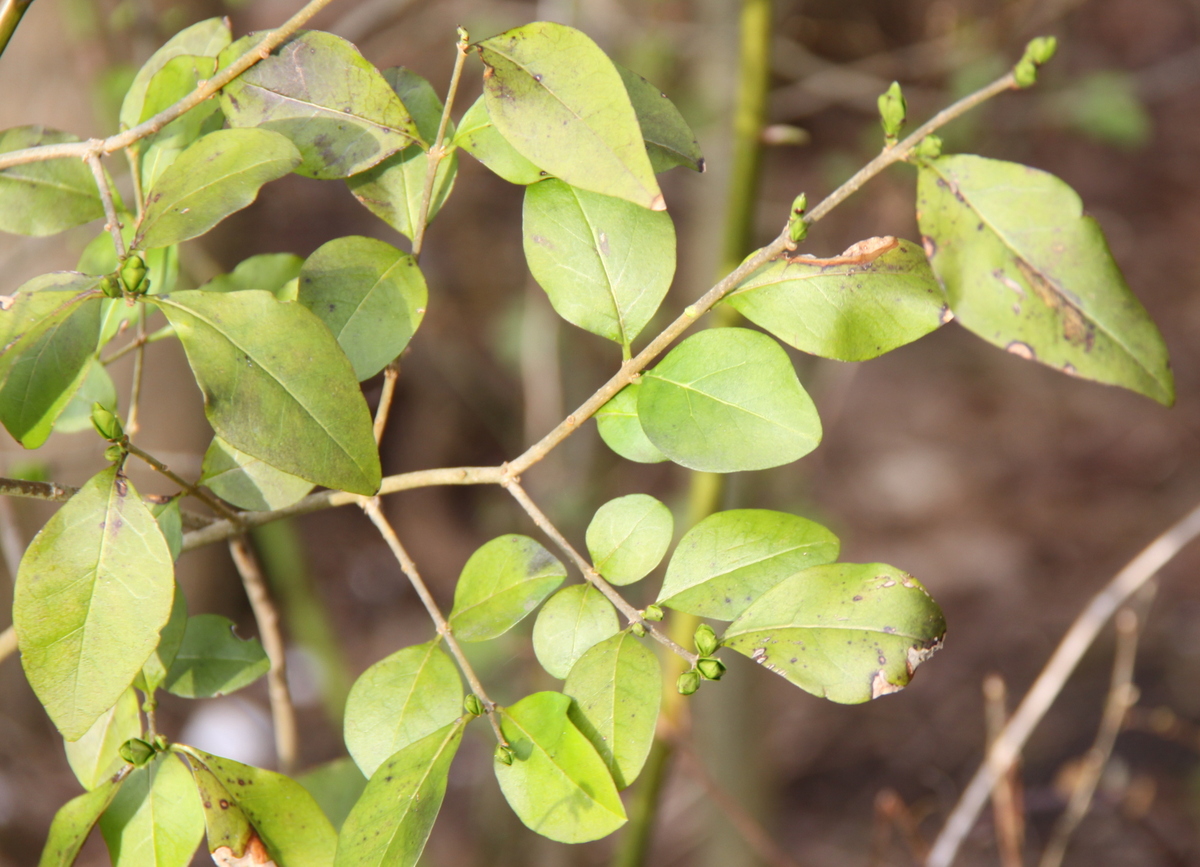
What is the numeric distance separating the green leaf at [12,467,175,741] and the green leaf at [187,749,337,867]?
0.11m

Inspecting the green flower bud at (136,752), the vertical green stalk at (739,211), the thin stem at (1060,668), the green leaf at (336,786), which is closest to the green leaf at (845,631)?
the green flower bud at (136,752)

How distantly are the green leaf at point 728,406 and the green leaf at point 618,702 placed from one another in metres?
0.11

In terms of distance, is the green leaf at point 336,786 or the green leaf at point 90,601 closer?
the green leaf at point 90,601

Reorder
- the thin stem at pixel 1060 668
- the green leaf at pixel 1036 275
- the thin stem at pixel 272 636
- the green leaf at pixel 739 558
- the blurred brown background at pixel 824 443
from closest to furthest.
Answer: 1. the green leaf at pixel 1036 275
2. the green leaf at pixel 739 558
3. the thin stem at pixel 272 636
4. the thin stem at pixel 1060 668
5. the blurred brown background at pixel 824 443

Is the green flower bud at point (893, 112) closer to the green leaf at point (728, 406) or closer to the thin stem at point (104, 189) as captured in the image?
the green leaf at point (728, 406)

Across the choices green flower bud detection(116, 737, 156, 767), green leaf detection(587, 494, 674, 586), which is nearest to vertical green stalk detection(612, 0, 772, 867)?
green leaf detection(587, 494, 674, 586)

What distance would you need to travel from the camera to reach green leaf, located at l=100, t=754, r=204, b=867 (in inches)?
18.2

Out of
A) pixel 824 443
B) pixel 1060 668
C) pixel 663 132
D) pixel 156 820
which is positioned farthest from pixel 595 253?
pixel 824 443

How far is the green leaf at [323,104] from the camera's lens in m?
0.46

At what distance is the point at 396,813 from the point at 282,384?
223mm

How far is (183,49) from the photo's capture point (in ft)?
1.72

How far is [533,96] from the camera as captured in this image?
16.6 inches

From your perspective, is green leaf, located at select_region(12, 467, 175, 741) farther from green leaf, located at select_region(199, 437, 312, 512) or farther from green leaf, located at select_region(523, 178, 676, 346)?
green leaf, located at select_region(523, 178, 676, 346)

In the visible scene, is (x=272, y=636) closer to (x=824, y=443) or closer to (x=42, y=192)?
(x=42, y=192)
